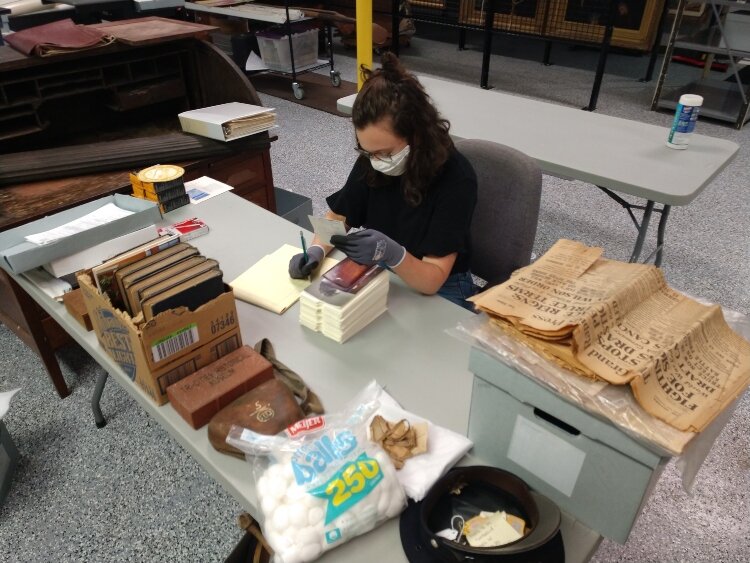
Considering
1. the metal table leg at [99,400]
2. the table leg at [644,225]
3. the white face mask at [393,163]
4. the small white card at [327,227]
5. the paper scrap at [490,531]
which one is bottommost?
the metal table leg at [99,400]

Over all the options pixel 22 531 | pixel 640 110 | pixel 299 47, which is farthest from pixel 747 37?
pixel 22 531

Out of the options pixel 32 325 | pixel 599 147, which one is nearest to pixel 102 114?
pixel 32 325

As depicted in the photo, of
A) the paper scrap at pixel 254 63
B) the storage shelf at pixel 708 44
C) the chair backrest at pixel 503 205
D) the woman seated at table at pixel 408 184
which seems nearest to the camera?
the woman seated at table at pixel 408 184

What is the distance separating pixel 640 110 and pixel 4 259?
437 cm

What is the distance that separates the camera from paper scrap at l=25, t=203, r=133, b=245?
1.27 meters

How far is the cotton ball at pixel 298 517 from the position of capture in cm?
71

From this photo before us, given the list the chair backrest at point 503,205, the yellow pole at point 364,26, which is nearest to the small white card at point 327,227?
the chair backrest at point 503,205

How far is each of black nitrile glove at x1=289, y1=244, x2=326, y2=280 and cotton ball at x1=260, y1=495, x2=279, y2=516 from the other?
23.6 inches

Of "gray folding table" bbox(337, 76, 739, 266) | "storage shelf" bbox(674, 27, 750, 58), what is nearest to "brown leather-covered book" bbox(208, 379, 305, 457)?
"gray folding table" bbox(337, 76, 739, 266)

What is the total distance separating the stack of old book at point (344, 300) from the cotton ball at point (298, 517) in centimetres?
43

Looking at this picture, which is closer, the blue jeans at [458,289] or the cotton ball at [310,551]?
the cotton ball at [310,551]

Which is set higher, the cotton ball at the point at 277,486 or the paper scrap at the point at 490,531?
the cotton ball at the point at 277,486

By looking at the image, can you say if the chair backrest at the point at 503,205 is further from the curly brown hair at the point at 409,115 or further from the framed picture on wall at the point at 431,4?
the framed picture on wall at the point at 431,4

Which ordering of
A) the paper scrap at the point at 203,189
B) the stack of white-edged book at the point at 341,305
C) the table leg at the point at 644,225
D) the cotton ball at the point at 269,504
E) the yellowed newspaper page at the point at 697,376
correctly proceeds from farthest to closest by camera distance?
1. the table leg at the point at 644,225
2. the paper scrap at the point at 203,189
3. the stack of white-edged book at the point at 341,305
4. the cotton ball at the point at 269,504
5. the yellowed newspaper page at the point at 697,376
